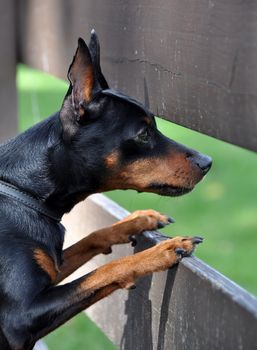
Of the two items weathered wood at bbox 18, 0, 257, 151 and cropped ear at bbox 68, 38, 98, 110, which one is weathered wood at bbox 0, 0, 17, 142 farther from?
cropped ear at bbox 68, 38, 98, 110

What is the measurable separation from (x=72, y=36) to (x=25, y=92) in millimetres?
10090

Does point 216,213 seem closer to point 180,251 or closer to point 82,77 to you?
point 82,77

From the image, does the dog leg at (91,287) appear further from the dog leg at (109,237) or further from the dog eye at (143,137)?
the dog eye at (143,137)

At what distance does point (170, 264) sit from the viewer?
10.2 feet

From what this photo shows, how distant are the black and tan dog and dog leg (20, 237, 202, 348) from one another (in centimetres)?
2

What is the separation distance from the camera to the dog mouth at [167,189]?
11.8ft

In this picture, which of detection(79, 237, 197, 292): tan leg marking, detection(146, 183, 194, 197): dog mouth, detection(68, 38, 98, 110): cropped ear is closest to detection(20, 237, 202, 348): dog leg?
detection(79, 237, 197, 292): tan leg marking

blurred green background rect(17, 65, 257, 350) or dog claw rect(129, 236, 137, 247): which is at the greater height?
dog claw rect(129, 236, 137, 247)

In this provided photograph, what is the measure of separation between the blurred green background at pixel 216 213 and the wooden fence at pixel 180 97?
51.1 inches

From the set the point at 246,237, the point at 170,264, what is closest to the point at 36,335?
the point at 170,264

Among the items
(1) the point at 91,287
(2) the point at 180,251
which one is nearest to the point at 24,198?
(1) the point at 91,287

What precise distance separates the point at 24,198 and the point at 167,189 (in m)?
0.57

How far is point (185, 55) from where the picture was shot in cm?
307

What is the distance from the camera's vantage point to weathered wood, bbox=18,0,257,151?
2.65 meters
